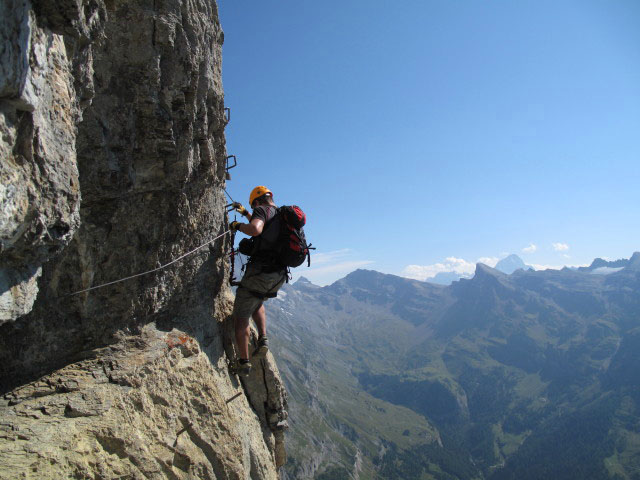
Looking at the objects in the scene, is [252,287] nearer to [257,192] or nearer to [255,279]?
[255,279]

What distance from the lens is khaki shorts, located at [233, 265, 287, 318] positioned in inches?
371

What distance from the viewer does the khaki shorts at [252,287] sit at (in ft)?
30.9

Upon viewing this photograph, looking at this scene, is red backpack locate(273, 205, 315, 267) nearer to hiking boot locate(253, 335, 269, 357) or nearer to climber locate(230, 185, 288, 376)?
climber locate(230, 185, 288, 376)

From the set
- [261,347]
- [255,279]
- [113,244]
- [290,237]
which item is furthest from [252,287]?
[113,244]

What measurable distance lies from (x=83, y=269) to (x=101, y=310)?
91cm

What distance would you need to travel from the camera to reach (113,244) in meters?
7.02

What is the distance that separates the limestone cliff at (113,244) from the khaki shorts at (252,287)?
0.73m

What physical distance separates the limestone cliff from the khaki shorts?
73 cm

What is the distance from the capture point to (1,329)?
20.3ft

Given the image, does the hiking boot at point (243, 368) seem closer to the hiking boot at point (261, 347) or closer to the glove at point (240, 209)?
the hiking boot at point (261, 347)

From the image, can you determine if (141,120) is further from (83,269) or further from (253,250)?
(253,250)

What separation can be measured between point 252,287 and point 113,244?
339cm

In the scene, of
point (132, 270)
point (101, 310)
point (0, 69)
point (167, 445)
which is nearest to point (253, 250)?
point (132, 270)

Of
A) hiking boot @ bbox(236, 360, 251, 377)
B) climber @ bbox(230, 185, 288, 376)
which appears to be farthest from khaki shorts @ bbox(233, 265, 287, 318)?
hiking boot @ bbox(236, 360, 251, 377)
